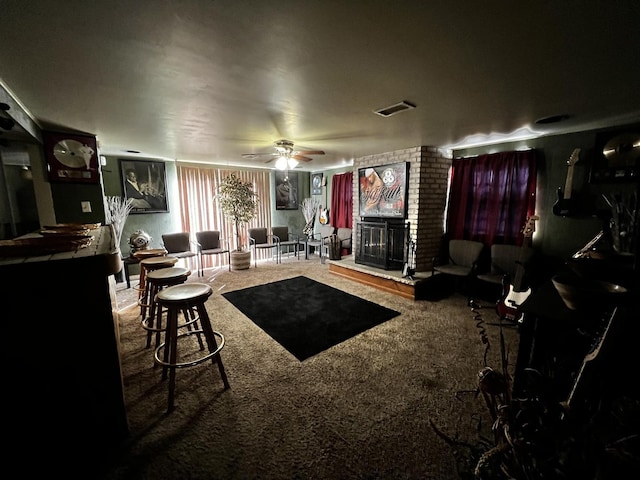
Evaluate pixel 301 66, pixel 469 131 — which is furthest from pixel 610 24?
pixel 469 131

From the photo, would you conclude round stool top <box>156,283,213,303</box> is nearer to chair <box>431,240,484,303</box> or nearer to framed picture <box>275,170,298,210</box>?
chair <box>431,240,484,303</box>

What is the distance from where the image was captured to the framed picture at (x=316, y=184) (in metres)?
6.48

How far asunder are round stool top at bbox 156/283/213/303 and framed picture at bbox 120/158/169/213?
3.62 metres

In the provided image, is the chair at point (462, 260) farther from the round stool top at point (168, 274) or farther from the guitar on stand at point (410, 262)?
the round stool top at point (168, 274)

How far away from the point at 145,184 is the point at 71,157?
188 cm

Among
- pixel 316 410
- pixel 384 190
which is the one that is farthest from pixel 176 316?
pixel 384 190

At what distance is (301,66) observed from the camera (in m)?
1.46

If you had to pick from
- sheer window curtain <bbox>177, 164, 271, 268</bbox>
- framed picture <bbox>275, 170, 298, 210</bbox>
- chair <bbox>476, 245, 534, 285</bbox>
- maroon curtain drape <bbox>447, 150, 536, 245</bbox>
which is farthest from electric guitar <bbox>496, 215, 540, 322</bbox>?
sheer window curtain <bbox>177, 164, 271, 268</bbox>

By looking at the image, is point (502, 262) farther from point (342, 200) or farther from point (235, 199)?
point (235, 199)

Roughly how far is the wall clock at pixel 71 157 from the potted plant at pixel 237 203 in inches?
86.1

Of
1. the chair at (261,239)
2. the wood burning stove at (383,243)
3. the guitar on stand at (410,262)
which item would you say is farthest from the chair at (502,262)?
the chair at (261,239)

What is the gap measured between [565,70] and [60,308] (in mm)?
3075

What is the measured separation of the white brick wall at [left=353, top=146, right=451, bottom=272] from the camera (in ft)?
12.0

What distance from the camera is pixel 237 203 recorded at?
5.05 meters
